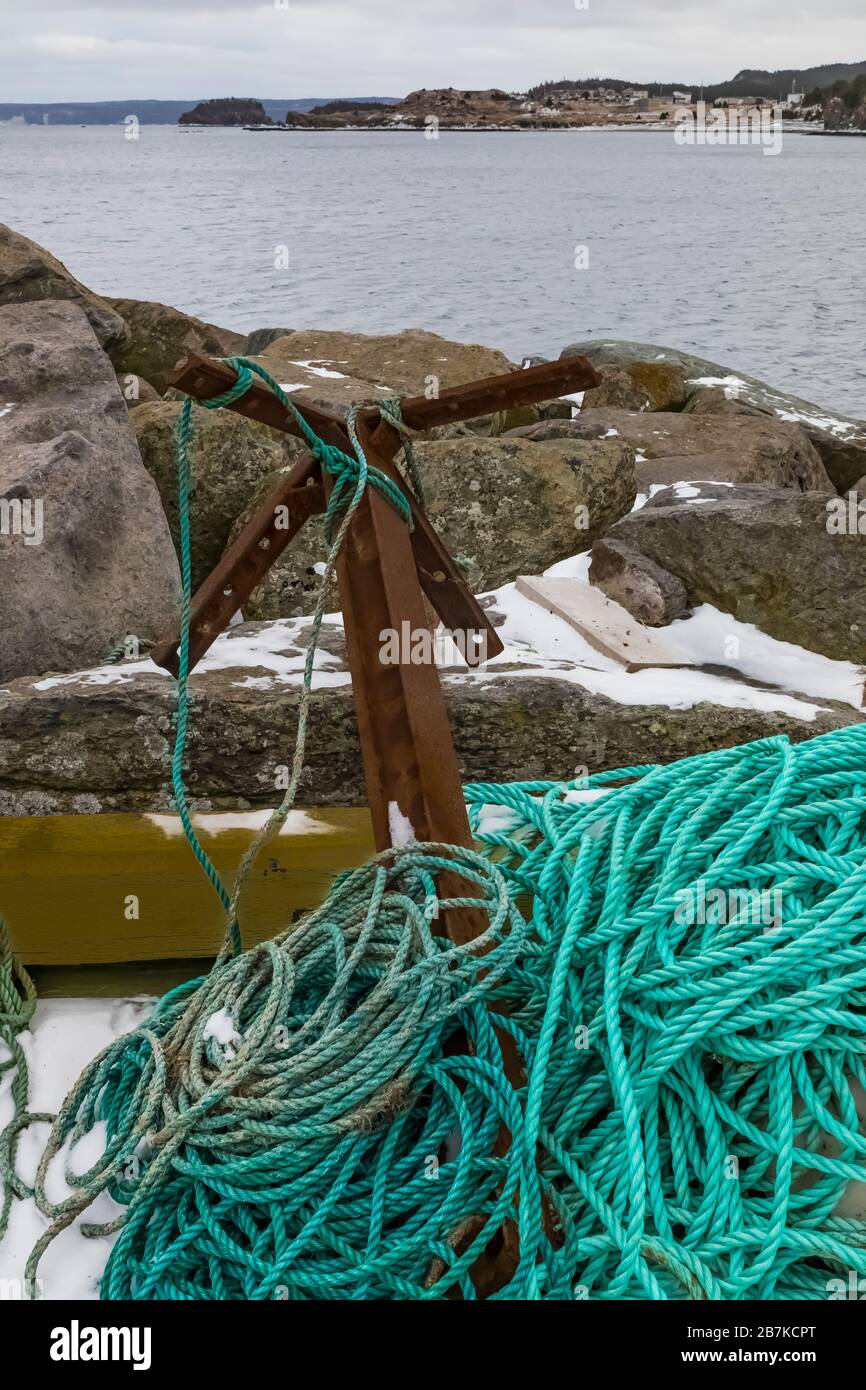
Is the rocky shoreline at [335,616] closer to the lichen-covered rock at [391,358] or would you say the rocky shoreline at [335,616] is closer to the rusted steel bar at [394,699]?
the lichen-covered rock at [391,358]

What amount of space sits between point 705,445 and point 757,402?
2864mm

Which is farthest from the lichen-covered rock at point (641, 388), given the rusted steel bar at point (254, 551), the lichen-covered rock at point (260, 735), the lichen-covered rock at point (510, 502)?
the rusted steel bar at point (254, 551)

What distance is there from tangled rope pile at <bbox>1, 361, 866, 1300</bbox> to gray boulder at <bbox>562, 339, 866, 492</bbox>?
258 inches

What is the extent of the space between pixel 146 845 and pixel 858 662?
3164 mm

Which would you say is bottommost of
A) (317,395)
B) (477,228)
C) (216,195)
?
(317,395)

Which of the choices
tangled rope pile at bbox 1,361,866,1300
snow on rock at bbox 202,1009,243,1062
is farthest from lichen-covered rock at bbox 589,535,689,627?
snow on rock at bbox 202,1009,243,1062

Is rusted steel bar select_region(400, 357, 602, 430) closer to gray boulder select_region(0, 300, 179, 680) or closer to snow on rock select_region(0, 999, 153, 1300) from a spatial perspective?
snow on rock select_region(0, 999, 153, 1300)

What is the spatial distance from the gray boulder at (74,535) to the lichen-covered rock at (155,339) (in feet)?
12.4

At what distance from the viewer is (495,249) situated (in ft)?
142

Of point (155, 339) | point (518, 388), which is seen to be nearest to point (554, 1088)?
point (518, 388)

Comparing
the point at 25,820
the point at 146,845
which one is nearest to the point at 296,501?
the point at 146,845

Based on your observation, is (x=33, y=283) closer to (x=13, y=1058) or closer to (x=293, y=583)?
(x=293, y=583)

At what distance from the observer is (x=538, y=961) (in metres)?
2.27
